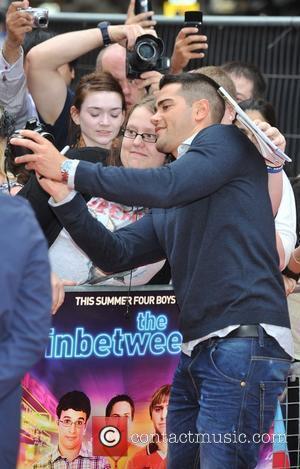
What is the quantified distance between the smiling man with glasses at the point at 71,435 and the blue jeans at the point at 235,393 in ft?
2.32

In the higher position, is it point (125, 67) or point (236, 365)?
point (125, 67)

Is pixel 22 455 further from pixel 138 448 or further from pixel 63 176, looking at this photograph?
pixel 63 176

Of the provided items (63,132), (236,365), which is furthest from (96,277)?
(63,132)

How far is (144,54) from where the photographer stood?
20.6 ft

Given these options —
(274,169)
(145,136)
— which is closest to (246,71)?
(145,136)

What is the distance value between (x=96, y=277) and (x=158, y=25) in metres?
4.82

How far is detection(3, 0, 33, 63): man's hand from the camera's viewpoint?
6.26m

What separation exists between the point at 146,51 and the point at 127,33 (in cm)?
25

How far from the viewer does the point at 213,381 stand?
446cm

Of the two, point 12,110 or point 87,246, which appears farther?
point 12,110

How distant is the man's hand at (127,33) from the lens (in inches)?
252

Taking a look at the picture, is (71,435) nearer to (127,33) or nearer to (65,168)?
(65,168)
